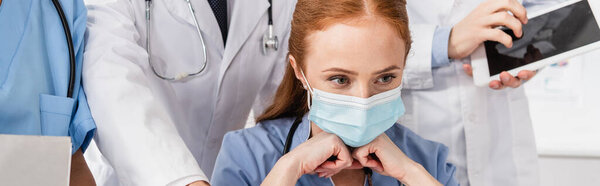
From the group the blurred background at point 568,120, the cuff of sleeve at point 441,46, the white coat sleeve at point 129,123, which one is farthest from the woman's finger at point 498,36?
the blurred background at point 568,120

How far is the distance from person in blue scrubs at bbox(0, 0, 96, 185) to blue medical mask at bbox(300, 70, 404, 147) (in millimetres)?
466

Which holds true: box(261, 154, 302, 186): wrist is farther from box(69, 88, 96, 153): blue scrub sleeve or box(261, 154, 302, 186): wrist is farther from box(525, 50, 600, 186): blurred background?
box(525, 50, 600, 186): blurred background

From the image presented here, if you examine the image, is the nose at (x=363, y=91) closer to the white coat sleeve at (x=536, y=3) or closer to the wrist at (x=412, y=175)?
the wrist at (x=412, y=175)

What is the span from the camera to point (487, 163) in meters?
1.64

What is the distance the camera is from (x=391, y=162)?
4.16 feet

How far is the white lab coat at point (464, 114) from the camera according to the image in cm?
159

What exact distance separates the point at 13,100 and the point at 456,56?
1.07 meters

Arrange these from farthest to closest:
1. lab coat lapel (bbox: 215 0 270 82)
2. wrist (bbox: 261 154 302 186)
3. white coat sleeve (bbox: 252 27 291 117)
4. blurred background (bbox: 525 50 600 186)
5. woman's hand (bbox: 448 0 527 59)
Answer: blurred background (bbox: 525 50 600 186) → white coat sleeve (bbox: 252 27 291 117) → lab coat lapel (bbox: 215 0 270 82) → woman's hand (bbox: 448 0 527 59) → wrist (bbox: 261 154 302 186)

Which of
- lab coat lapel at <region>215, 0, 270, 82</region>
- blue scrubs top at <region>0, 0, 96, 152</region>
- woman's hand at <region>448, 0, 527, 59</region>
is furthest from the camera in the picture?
lab coat lapel at <region>215, 0, 270, 82</region>

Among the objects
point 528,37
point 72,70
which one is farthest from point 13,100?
point 528,37

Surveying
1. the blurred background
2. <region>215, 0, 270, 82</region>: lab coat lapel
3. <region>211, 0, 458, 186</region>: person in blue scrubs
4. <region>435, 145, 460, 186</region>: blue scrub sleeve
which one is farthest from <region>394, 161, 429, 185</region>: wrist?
the blurred background

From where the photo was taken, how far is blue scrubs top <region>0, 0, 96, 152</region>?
100 cm

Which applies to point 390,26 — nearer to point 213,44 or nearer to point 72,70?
point 213,44

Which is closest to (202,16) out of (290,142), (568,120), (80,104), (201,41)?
(201,41)
